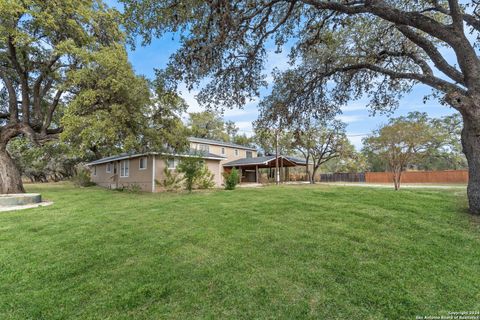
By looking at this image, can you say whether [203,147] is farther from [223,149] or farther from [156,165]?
[156,165]

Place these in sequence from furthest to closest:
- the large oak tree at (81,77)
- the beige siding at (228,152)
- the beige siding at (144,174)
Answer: the beige siding at (228,152), the beige siding at (144,174), the large oak tree at (81,77)

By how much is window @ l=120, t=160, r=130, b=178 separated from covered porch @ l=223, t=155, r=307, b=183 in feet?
30.9

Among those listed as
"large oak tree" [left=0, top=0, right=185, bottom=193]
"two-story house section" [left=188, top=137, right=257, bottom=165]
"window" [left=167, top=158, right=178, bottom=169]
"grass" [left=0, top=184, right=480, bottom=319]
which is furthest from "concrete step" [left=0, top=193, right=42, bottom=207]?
"two-story house section" [left=188, top=137, right=257, bottom=165]

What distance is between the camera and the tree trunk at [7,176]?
38.6 ft

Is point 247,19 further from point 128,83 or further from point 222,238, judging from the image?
point 128,83

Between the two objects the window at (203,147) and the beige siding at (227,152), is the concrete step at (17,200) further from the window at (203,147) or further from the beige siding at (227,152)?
the window at (203,147)

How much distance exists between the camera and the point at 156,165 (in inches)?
623

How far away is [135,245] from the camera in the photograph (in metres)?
4.50

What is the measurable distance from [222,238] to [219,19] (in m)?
3.96

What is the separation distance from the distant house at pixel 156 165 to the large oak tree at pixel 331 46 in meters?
8.86

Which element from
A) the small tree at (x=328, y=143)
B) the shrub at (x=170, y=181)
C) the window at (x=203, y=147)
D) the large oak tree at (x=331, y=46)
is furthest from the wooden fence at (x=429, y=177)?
the shrub at (x=170, y=181)

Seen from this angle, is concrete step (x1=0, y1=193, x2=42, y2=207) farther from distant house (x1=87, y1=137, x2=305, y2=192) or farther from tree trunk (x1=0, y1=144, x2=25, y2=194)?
distant house (x1=87, y1=137, x2=305, y2=192)

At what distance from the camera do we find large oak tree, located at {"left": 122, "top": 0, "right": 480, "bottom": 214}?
450 centimetres

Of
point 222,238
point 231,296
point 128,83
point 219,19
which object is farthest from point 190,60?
point 128,83
